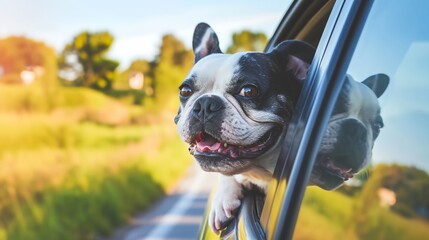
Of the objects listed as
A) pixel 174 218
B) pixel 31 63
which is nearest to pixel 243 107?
pixel 174 218

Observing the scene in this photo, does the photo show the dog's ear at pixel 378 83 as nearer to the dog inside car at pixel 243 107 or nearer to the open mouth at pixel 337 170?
the open mouth at pixel 337 170

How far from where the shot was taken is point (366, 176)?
1.31 meters

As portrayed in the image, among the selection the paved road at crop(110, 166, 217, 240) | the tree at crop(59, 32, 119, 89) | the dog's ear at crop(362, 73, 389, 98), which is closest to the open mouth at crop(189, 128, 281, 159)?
the dog's ear at crop(362, 73, 389, 98)

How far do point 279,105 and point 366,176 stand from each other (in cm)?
50

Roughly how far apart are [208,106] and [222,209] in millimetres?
331

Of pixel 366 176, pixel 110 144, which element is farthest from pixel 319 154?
pixel 110 144

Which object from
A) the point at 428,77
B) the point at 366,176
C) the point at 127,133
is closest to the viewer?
the point at 428,77

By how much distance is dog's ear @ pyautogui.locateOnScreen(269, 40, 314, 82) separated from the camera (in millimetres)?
1838

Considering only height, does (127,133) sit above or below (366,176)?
below

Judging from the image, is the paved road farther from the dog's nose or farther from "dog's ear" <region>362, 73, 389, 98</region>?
"dog's ear" <region>362, 73, 389, 98</region>

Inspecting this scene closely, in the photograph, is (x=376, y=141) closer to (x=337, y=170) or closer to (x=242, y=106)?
(x=337, y=170)

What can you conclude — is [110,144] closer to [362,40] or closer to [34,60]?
[34,60]

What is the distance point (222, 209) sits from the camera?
2012mm

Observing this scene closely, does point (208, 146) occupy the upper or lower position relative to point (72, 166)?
upper
